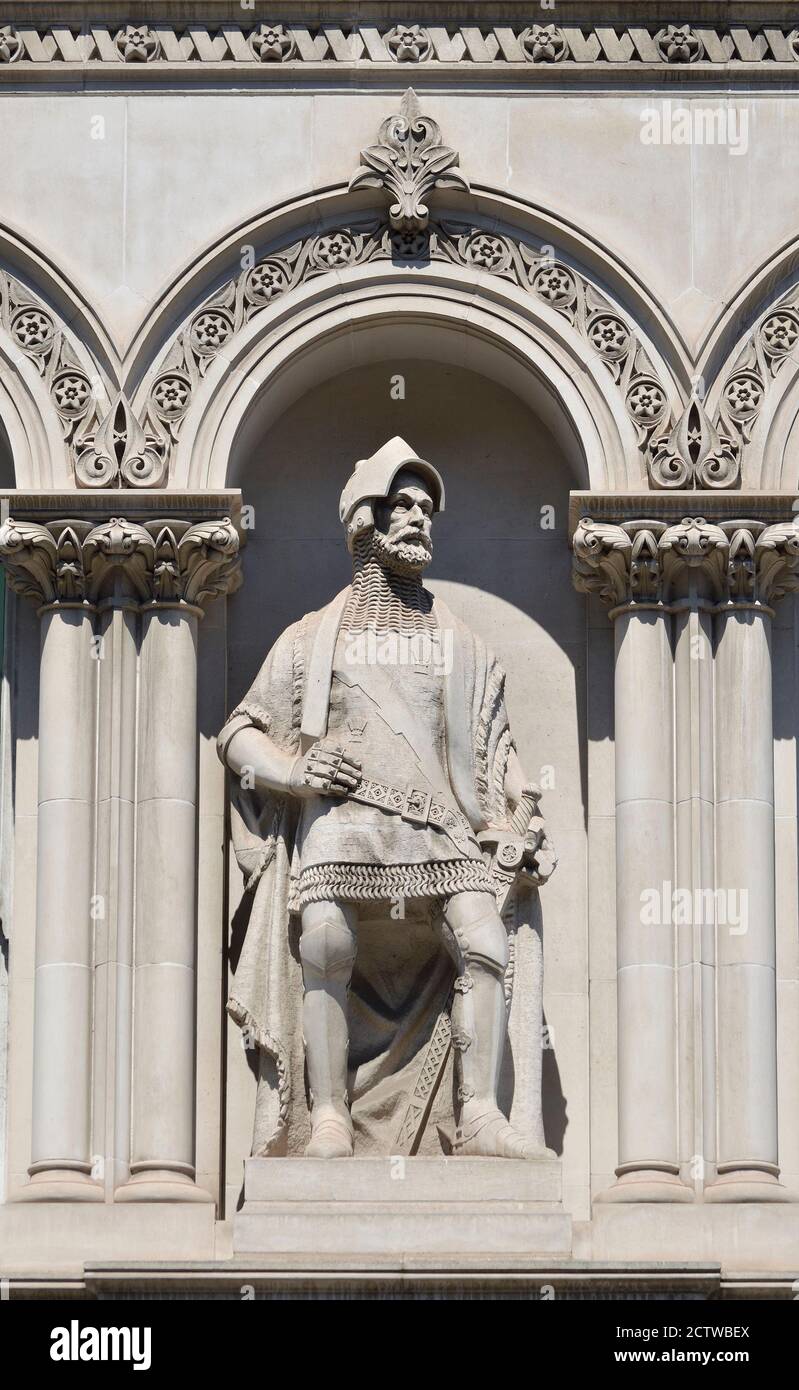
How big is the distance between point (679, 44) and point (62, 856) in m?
5.41

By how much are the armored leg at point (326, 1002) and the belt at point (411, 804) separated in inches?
21.0

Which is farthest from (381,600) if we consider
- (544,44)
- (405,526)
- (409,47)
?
(544,44)

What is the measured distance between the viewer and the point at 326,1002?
67.1 ft

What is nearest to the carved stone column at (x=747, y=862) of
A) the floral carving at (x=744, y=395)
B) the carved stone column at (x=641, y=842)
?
the carved stone column at (x=641, y=842)

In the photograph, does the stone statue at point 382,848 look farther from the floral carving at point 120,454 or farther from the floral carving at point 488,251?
the floral carving at point 488,251

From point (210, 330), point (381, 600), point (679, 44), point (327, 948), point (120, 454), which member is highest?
point (679, 44)

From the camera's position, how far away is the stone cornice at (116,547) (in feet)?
69.3

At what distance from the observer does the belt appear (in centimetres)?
2053

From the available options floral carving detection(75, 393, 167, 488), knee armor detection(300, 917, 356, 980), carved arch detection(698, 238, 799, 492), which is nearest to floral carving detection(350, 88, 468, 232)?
carved arch detection(698, 238, 799, 492)

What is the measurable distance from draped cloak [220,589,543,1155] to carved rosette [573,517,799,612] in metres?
0.82

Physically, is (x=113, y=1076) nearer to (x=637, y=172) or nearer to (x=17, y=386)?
(x=17, y=386)

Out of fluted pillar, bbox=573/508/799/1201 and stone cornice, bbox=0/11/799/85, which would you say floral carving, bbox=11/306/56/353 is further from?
fluted pillar, bbox=573/508/799/1201

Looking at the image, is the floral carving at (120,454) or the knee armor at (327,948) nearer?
the knee armor at (327,948)

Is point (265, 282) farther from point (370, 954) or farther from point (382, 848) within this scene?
point (370, 954)
